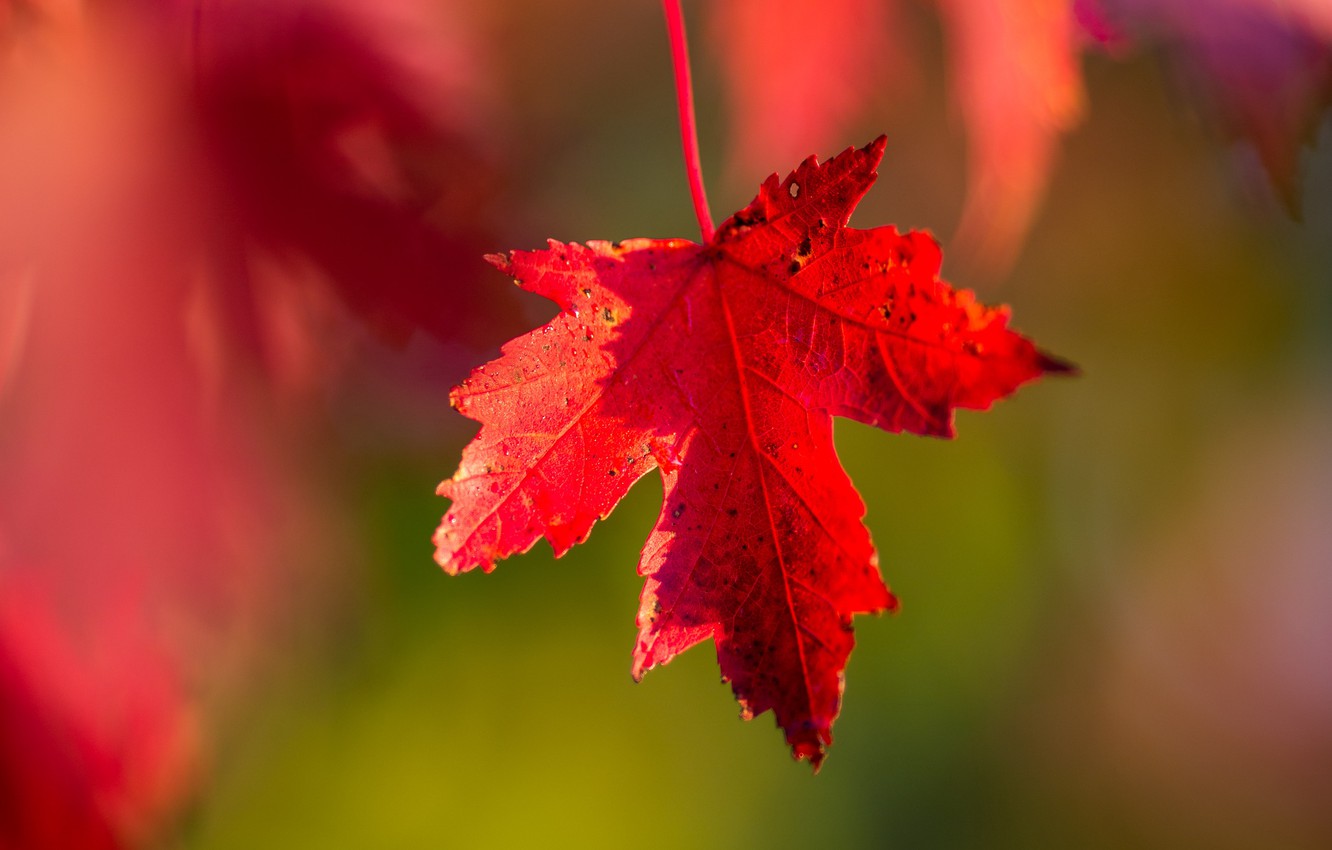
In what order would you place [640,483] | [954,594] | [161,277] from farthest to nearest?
[954,594] → [640,483] → [161,277]

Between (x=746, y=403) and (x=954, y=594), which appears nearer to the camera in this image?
(x=746, y=403)

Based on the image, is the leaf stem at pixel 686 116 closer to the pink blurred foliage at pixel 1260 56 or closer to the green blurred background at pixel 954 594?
the pink blurred foliage at pixel 1260 56

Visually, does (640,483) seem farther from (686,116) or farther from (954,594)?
(686,116)

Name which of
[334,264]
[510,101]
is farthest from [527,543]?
[510,101]

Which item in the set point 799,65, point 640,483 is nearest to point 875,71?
point 799,65

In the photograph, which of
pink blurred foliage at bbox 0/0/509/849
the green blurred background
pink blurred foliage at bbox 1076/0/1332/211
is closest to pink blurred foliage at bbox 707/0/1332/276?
pink blurred foliage at bbox 1076/0/1332/211

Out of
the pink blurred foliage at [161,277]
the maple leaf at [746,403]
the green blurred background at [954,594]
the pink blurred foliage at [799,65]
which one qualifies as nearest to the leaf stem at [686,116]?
the maple leaf at [746,403]
